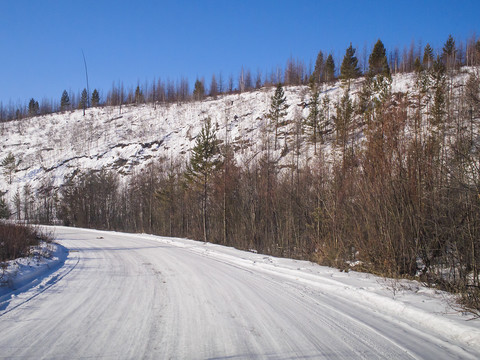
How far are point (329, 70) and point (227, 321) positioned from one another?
8670 cm

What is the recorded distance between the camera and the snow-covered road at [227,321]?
336 centimetres

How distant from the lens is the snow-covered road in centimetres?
336

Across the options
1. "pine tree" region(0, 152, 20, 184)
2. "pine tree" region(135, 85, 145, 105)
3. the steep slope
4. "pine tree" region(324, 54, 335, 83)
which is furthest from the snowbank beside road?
"pine tree" region(135, 85, 145, 105)

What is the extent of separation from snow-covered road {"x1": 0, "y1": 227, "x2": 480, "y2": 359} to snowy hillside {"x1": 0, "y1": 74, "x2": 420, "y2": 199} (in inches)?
1673

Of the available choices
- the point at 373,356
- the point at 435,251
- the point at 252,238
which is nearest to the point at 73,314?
the point at 373,356

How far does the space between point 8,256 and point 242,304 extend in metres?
7.75

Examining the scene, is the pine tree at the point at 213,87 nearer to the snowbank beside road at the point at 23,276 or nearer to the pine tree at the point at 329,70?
the pine tree at the point at 329,70

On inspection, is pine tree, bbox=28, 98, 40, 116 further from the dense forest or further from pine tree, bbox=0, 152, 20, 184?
the dense forest

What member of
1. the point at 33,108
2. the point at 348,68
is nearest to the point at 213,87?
the point at 348,68

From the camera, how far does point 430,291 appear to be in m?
5.62

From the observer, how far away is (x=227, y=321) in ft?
14.1

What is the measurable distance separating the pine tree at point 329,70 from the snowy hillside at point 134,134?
10.4m

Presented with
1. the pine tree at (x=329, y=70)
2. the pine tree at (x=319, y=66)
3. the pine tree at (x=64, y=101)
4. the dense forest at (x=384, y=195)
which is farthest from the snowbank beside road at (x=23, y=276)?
the pine tree at (x=64, y=101)

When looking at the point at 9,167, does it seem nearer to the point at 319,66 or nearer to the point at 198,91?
the point at 198,91
